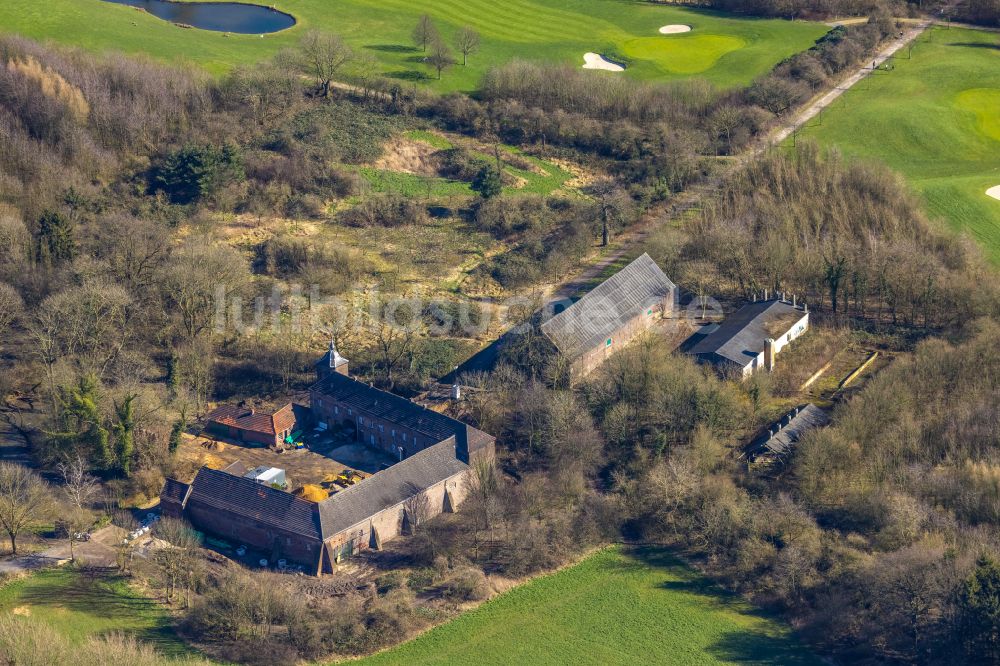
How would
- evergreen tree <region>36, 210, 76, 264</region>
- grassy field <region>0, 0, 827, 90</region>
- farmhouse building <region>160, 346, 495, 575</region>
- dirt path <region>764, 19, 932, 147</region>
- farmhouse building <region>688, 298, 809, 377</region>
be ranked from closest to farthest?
1. farmhouse building <region>160, 346, 495, 575</region>
2. farmhouse building <region>688, 298, 809, 377</region>
3. evergreen tree <region>36, 210, 76, 264</region>
4. dirt path <region>764, 19, 932, 147</region>
5. grassy field <region>0, 0, 827, 90</region>

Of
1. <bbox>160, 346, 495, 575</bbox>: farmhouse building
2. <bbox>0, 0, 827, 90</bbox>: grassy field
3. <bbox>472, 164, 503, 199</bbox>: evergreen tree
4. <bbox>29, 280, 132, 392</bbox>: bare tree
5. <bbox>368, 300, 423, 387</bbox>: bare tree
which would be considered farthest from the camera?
<bbox>0, 0, 827, 90</bbox>: grassy field

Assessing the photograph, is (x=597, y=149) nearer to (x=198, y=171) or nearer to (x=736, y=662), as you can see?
(x=198, y=171)

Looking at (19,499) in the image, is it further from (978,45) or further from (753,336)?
(978,45)

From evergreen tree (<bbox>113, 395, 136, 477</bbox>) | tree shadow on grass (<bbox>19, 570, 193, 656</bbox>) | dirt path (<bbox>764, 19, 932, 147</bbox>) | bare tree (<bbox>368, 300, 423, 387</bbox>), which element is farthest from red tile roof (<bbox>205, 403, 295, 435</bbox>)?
dirt path (<bbox>764, 19, 932, 147</bbox>)

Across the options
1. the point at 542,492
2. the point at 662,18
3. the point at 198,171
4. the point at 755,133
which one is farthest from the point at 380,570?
the point at 662,18

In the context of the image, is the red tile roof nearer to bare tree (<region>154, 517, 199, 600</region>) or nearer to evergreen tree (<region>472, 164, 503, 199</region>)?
bare tree (<region>154, 517, 199, 600</region>)

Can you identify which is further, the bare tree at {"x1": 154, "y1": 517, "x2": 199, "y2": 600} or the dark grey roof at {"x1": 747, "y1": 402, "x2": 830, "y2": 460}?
the dark grey roof at {"x1": 747, "y1": 402, "x2": 830, "y2": 460}
